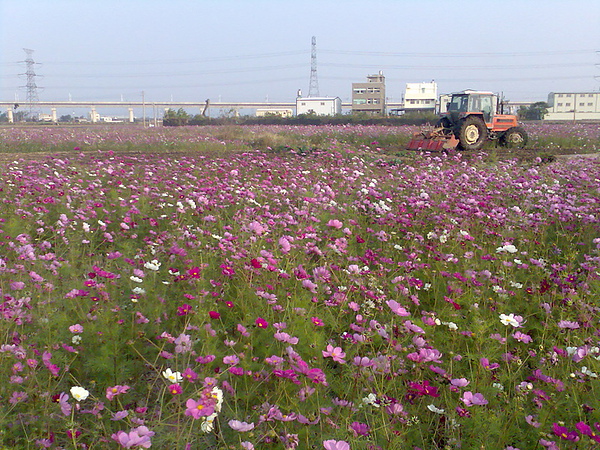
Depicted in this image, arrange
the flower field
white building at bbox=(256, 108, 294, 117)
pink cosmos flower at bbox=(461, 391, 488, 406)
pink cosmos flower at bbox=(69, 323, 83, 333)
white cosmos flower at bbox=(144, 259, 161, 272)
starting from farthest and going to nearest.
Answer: white building at bbox=(256, 108, 294, 117), white cosmos flower at bbox=(144, 259, 161, 272), pink cosmos flower at bbox=(69, 323, 83, 333), the flower field, pink cosmos flower at bbox=(461, 391, 488, 406)

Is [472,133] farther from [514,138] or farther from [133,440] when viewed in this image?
[133,440]

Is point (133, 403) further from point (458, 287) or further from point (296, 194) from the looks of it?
point (296, 194)

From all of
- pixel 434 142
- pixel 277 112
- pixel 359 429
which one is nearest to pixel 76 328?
pixel 359 429

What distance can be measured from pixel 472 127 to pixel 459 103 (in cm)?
138

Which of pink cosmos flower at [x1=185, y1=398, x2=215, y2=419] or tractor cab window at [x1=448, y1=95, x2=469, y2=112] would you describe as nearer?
pink cosmos flower at [x1=185, y1=398, x2=215, y2=419]

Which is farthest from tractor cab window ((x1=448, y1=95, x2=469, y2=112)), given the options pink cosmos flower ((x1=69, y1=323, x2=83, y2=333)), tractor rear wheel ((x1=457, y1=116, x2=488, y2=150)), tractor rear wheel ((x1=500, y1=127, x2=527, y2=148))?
pink cosmos flower ((x1=69, y1=323, x2=83, y2=333))

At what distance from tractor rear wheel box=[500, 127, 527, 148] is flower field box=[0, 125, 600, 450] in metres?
11.5

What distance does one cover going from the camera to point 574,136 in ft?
62.4

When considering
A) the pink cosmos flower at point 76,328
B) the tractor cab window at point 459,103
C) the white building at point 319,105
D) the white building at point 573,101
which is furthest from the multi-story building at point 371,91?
the pink cosmos flower at point 76,328

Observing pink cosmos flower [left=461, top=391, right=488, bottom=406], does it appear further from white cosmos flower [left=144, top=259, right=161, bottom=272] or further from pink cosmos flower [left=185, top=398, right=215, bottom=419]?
white cosmos flower [left=144, top=259, right=161, bottom=272]

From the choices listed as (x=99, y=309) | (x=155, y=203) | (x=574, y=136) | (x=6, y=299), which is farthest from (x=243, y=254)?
(x=574, y=136)

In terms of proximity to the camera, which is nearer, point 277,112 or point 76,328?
point 76,328

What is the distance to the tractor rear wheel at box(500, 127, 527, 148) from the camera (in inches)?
631

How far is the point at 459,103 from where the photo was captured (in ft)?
52.3
